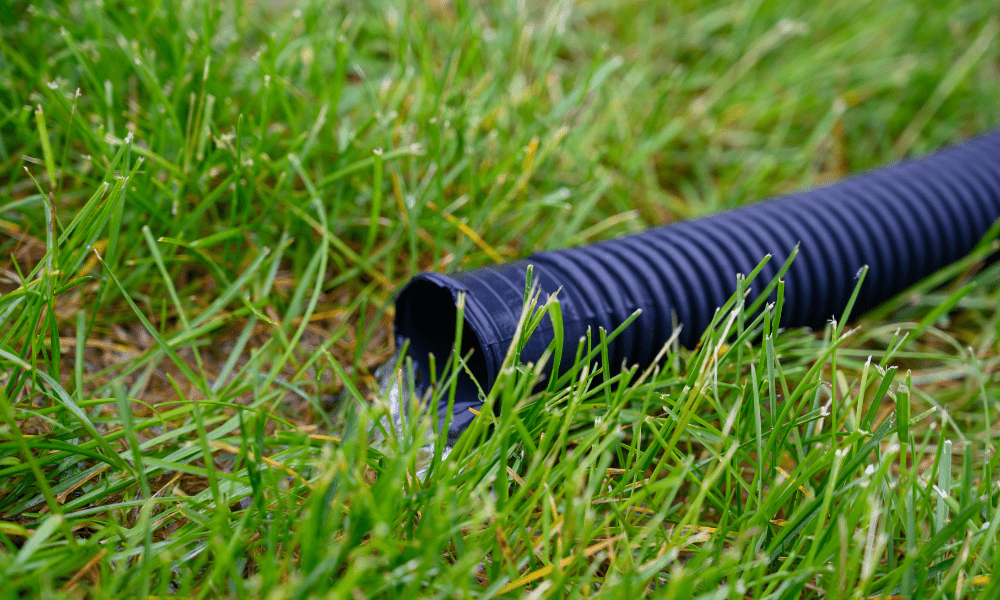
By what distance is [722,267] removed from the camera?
1.77 metres

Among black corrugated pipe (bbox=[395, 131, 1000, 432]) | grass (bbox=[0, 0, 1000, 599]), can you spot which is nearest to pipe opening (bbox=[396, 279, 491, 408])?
black corrugated pipe (bbox=[395, 131, 1000, 432])

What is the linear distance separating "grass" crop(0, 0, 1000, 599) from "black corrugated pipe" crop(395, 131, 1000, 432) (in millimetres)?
90

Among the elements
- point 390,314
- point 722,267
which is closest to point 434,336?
point 390,314

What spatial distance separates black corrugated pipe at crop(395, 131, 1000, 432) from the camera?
1.56m

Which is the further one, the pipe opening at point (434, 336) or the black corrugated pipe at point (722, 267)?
the pipe opening at point (434, 336)

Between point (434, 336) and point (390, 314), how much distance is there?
0.21m

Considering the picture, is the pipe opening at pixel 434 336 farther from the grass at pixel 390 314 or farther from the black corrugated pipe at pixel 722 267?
the grass at pixel 390 314

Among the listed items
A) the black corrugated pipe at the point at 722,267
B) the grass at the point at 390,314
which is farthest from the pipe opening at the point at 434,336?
the grass at the point at 390,314

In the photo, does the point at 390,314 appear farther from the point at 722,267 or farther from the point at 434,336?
the point at 722,267

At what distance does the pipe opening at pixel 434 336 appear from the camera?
1668 millimetres

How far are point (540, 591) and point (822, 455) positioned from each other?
1.91 feet

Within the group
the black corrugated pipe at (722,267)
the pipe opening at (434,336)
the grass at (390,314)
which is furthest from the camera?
the pipe opening at (434,336)

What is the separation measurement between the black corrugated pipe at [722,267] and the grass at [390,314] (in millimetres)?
90

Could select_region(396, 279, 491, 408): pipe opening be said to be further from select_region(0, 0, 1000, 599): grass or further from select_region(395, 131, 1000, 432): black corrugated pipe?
select_region(0, 0, 1000, 599): grass
